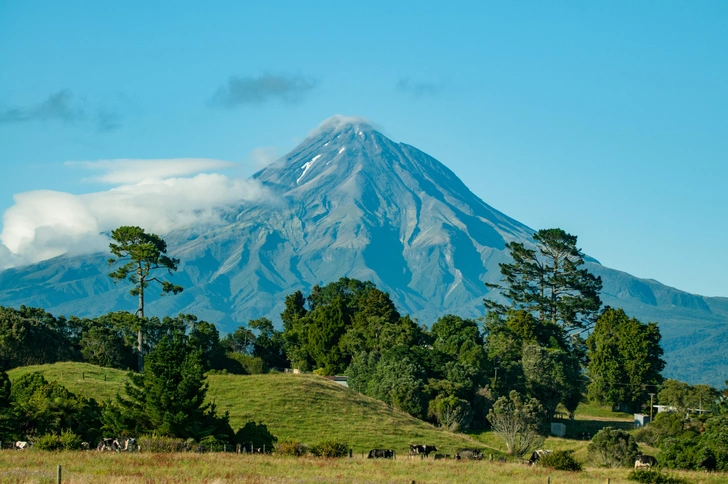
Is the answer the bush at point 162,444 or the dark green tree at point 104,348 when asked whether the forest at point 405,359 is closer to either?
the dark green tree at point 104,348

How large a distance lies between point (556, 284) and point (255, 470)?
327 ft

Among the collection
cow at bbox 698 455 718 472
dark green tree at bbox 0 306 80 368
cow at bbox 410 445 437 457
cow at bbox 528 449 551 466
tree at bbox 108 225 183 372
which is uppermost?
tree at bbox 108 225 183 372

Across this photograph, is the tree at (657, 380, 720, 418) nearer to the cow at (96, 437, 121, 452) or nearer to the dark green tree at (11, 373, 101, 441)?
the dark green tree at (11, 373, 101, 441)

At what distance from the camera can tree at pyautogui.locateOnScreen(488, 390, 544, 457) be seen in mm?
63094

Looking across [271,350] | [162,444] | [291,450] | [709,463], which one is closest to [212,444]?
[162,444]

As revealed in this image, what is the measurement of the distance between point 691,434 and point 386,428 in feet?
62.6

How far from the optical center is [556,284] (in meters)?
128

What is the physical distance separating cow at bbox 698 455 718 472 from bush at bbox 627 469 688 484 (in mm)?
9274

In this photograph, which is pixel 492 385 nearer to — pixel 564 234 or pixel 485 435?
pixel 485 435

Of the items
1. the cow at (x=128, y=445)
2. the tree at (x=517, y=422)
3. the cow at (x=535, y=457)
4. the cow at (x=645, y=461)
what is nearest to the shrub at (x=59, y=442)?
the cow at (x=128, y=445)

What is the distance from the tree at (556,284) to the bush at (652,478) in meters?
86.4

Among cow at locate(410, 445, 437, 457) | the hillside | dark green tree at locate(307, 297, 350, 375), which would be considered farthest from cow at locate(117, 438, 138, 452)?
dark green tree at locate(307, 297, 350, 375)

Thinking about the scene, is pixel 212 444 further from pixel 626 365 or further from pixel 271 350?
pixel 271 350

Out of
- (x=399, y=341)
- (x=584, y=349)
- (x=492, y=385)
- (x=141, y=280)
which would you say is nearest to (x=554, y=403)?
(x=492, y=385)
